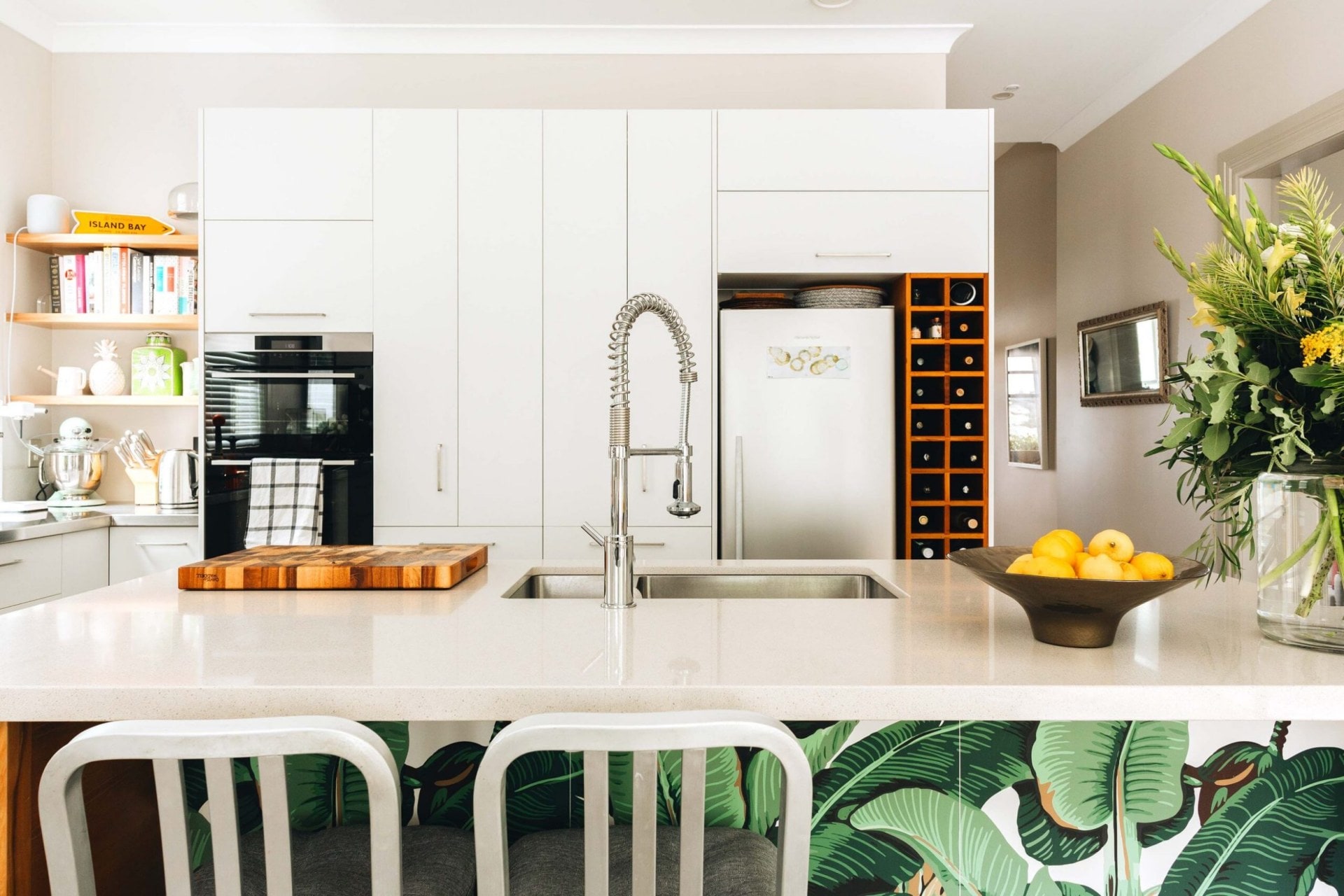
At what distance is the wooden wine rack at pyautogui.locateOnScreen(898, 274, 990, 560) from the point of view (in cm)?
302

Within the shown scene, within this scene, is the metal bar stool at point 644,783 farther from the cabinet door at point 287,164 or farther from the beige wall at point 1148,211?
the beige wall at point 1148,211

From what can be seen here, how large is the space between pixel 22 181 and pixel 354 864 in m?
3.49

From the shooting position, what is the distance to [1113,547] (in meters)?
1.14

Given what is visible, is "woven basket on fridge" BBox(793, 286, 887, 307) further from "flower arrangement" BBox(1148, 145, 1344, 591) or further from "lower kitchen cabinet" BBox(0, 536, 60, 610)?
"lower kitchen cabinet" BBox(0, 536, 60, 610)

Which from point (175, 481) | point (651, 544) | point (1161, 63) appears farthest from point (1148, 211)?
point (175, 481)

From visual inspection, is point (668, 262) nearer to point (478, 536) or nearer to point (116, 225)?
point (478, 536)

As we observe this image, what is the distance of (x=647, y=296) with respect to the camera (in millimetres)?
1466

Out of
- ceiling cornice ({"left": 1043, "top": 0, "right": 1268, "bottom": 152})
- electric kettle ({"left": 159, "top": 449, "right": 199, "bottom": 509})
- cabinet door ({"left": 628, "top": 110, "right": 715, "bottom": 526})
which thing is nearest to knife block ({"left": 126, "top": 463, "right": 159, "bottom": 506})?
electric kettle ({"left": 159, "top": 449, "right": 199, "bottom": 509})

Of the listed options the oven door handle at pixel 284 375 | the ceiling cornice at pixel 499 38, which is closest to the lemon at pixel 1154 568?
the oven door handle at pixel 284 375

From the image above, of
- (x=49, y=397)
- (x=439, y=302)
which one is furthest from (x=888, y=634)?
(x=49, y=397)

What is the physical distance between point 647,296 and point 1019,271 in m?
4.51

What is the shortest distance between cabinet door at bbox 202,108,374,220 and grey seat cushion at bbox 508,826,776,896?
8.28ft

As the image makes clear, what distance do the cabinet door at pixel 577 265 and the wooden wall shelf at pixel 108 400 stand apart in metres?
1.49

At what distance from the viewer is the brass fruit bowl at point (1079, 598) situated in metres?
1.06
